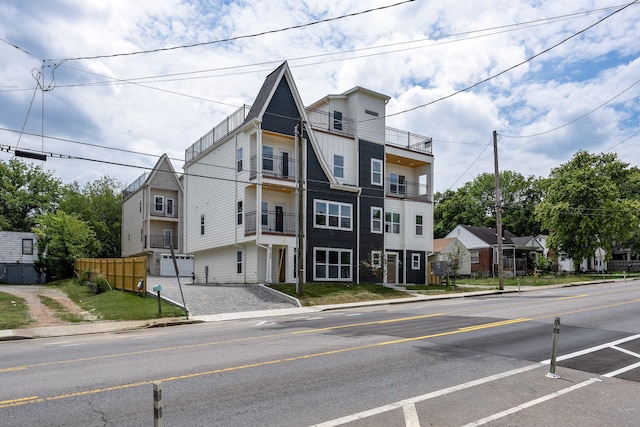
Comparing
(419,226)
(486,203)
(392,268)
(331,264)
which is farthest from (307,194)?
(486,203)

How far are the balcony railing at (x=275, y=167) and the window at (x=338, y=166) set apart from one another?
3.18 meters

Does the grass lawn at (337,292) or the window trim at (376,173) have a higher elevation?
the window trim at (376,173)

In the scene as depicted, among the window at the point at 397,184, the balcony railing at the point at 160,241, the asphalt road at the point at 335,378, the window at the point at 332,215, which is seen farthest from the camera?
the balcony railing at the point at 160,241

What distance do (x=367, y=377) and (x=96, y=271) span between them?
92.4 ft

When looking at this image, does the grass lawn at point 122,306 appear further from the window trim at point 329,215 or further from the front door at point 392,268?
the front door at point 392,268

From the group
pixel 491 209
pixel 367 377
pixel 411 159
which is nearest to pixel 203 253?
pixel 411 159

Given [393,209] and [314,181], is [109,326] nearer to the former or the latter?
[314,181]

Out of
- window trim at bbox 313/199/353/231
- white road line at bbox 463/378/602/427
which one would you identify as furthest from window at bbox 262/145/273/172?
white road line at bbox 463/378/602/427

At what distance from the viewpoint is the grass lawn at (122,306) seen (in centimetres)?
1912

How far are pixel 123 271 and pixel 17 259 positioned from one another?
23.0m

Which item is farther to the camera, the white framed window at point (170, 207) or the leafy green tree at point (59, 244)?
the white framed window at point (170, 207)

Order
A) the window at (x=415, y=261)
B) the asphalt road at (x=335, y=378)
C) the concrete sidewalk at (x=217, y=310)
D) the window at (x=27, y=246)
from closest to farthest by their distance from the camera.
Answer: the asphalt road at (x=335, y=378) → the concrete sidewalk at (x=217, y=310) → the window at (x=415, y=261) → the window at (x=27, y=246)

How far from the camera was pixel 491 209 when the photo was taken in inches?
3349

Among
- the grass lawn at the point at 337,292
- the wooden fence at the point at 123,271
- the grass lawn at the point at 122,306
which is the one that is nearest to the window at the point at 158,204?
the wooden fence at the point at 123,271
